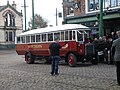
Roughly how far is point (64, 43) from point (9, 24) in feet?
181

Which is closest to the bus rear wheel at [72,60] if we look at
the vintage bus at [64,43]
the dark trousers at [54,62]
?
the vintage bus at [64,43]

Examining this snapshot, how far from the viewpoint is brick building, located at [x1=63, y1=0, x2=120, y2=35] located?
89.1 ft

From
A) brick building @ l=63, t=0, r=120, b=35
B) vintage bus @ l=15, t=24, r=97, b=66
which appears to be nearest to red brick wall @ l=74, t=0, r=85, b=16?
brick building @ l=63, t=0, r=120, b=35

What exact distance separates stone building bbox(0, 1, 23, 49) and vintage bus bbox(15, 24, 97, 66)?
1828 inches

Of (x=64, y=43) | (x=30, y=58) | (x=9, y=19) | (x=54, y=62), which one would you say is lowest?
(x=30, y=58)

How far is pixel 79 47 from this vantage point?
68.9ft

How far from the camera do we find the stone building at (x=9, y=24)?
7256 centimetres

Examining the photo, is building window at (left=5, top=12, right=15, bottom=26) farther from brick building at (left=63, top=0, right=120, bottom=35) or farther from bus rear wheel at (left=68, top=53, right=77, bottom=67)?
bus rear wheel at (left=68, top=53, right=77, bottom=67)

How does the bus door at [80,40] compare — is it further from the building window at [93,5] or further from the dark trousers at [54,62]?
the building window at [93,5]

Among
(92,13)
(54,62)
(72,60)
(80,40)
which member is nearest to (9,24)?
(92,13)

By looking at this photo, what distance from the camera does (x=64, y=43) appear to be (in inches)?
862

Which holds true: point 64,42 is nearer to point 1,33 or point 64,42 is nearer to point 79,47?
point 79,47

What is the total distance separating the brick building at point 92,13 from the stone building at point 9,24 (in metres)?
39.8

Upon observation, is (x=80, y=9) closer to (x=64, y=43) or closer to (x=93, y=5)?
(x=93, y=5)
